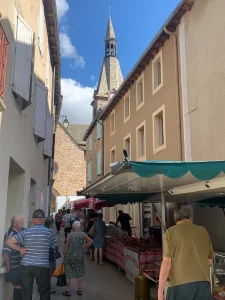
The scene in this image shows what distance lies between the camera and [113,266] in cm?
1105

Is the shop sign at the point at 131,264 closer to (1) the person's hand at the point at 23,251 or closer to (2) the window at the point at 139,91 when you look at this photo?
(1) the person's hand at the point at 23,251

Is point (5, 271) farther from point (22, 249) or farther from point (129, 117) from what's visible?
point (129, 117)

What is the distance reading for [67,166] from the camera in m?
44.8

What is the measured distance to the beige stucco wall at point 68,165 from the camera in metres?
44.2

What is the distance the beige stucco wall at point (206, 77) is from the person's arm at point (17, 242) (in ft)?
20.7

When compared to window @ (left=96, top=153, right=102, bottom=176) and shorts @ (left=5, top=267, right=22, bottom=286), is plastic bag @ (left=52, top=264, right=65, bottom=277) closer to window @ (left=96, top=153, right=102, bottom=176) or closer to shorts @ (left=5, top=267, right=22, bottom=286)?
shorts @ (left=5, top=267, right=22, bottom=286)

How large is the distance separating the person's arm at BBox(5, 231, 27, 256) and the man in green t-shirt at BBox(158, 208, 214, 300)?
7.41 ft

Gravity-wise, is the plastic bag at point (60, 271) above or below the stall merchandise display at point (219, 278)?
below

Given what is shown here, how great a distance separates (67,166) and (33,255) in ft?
132

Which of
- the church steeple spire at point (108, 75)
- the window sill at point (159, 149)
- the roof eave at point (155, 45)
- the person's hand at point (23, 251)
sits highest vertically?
the church steeple spire at point (108, 75)

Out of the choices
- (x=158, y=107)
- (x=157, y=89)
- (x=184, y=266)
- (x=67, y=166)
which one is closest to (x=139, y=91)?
(x=157, y=89)

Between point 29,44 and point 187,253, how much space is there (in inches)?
220

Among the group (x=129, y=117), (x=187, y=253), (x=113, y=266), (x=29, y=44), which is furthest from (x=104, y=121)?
(x=187, y=253)

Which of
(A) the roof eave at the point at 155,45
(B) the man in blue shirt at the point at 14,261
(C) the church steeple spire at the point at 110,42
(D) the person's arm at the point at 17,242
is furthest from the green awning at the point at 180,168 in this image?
(C) the church steeple spire at the point at 110,42
